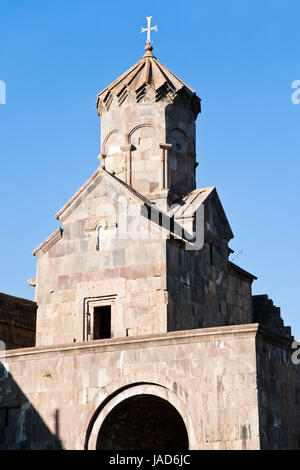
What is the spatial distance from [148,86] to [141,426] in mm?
10025

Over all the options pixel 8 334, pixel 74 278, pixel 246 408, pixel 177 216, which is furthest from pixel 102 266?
pixel 246 408

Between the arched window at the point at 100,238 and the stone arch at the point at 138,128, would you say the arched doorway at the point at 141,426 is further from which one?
→ the stone arch at the point at 138,128

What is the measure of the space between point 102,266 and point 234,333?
5.45 metres

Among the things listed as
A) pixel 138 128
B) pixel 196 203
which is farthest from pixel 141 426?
pixel 138 128

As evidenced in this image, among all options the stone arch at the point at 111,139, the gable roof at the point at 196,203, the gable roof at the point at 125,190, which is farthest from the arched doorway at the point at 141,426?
the stone arch at the point at 111,139

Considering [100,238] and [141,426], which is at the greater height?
[100,238]

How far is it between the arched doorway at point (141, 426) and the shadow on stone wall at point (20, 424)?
4.04ft

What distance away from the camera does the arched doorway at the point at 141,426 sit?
19.6 metres

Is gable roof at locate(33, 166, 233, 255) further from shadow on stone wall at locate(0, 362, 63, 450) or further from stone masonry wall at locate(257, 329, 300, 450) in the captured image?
stone masonry wall at locate(257, 329, 300, 450)

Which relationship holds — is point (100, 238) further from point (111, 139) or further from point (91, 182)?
point (111, 139)

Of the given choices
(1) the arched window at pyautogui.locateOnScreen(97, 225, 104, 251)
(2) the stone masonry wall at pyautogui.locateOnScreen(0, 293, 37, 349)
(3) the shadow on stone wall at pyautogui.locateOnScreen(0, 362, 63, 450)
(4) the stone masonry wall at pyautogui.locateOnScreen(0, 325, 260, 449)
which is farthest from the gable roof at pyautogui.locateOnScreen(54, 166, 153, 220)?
(3) the shadow on stone wall at pyautogui.locateOnScreen(0, 362, 63, 450)

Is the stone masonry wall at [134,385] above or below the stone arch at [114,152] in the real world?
below

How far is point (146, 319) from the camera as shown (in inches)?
858
